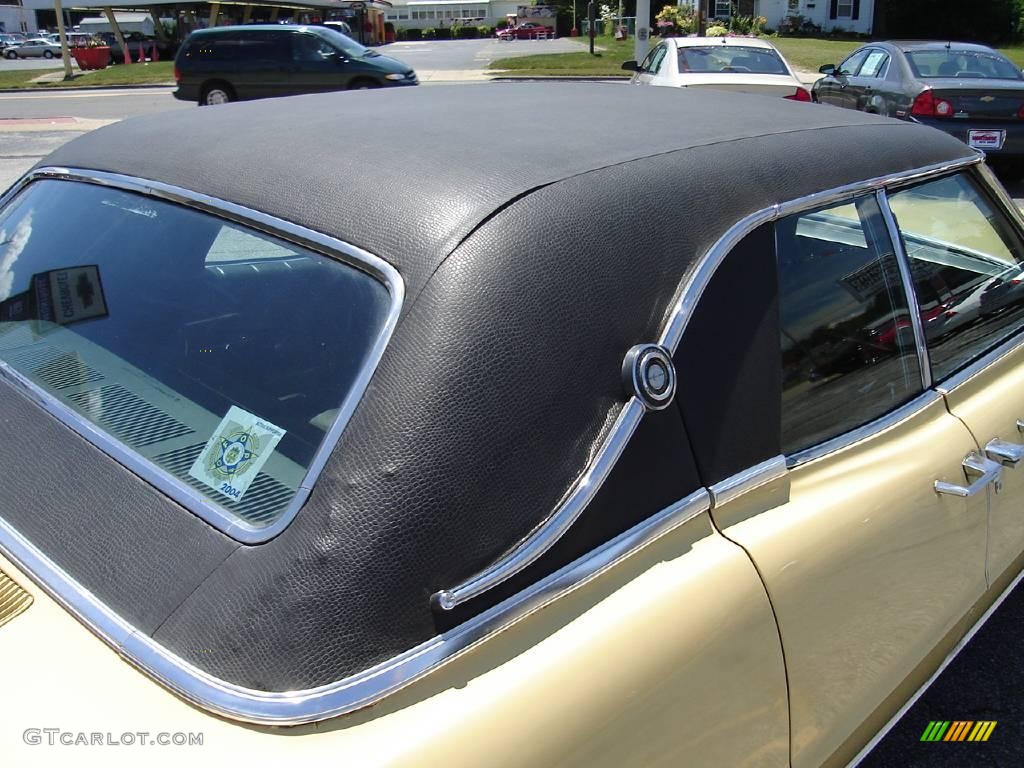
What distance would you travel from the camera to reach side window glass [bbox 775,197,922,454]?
1.76 metres

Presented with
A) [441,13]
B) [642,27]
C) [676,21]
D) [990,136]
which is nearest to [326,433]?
[990,136]

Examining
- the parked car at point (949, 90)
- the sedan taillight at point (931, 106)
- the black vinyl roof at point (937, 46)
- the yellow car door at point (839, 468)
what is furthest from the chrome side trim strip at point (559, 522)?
the black vinyl roof at point (937, 46)

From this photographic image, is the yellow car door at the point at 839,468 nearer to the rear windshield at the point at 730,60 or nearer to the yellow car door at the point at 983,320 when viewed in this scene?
the yellow car door at the point at 983,320

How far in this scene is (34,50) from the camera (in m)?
51.0

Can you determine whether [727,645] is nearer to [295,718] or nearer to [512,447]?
[512,447]

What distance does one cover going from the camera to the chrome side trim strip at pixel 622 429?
1.20 meters

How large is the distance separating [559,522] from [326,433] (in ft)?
1.19

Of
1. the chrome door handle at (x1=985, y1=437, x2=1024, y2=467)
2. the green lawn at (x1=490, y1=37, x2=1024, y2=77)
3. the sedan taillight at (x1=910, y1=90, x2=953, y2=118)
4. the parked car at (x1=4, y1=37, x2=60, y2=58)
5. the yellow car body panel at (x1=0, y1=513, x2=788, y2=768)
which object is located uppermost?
the yellow car body panel at (x1=0, y1=513, x2=788, y2=768)

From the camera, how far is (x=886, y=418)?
6.21 feet

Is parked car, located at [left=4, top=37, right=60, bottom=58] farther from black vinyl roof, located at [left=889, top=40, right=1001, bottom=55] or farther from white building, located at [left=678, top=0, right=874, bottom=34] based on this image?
black vinyl roof, located at [left=889, top=40, right=1001, bottom=55]

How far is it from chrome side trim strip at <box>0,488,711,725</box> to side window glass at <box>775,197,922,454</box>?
1.80ft

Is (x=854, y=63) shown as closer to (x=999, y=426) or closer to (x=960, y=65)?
(x=960, y=65)

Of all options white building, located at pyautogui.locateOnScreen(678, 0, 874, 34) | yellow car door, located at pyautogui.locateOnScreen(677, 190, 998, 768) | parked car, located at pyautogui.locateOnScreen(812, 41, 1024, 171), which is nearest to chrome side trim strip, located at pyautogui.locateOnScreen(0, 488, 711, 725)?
yellow car door, located at pyautogui.locateOnScreen(677, 190, 998, 768)

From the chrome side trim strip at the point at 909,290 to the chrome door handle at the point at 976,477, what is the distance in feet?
0.64
